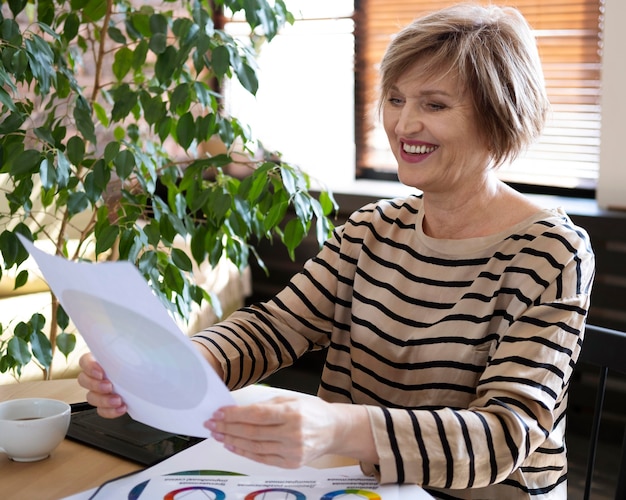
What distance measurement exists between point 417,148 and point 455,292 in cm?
24

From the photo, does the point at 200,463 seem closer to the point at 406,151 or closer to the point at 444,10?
the point at 406,151

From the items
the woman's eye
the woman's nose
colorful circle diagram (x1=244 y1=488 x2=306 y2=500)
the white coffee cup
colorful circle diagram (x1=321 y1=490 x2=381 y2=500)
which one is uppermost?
the woman's eye

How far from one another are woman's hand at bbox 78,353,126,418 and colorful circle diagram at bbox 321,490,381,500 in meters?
0.30

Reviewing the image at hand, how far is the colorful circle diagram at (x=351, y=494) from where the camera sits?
0.96 m


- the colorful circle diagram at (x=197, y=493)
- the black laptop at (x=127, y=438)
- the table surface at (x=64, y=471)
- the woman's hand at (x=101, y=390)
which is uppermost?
the woman's hand at (x=101, y=390)

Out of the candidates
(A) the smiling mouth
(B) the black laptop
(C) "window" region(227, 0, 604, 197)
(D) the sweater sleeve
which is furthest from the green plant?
(C) "window" region(227, 0, 604, 197)

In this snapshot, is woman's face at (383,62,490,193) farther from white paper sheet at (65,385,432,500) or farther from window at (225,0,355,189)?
window at (225,0,355,189)

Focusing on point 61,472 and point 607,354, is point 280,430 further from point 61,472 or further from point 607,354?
point 607,354

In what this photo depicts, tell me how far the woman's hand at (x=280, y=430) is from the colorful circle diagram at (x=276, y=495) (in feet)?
0.18

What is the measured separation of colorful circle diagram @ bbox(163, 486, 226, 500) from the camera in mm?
954

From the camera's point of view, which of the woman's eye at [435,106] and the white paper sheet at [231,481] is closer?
the white paper sheet at [231,481]

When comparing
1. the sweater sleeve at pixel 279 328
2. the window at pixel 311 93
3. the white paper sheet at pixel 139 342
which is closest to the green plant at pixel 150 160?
the sweater sleeve at pixel 279 328

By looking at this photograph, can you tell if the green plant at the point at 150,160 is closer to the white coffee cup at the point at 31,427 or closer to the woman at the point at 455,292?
the woman at the point at 455,292

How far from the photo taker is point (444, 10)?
137cm
